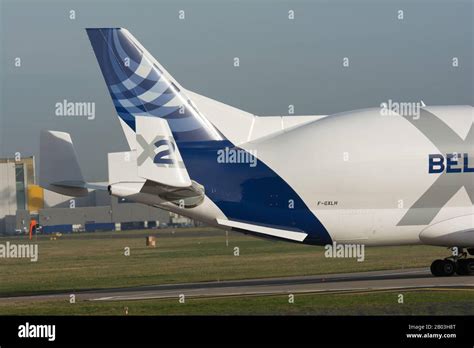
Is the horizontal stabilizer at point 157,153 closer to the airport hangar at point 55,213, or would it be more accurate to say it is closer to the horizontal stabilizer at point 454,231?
the horizontal stabilizer at point 454,231

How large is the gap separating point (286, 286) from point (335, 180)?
15.8 feet

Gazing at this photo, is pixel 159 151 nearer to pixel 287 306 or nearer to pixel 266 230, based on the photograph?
pixel 266 230

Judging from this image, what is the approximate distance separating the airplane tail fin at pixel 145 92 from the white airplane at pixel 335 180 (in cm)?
10

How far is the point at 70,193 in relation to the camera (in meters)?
41.2

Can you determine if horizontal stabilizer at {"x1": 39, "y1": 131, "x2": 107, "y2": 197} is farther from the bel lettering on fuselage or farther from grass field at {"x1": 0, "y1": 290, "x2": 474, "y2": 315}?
the bel lettering on fuselage

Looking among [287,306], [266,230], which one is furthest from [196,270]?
[287,306]

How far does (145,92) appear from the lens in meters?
42.6

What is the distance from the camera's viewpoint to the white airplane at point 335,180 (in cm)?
4094

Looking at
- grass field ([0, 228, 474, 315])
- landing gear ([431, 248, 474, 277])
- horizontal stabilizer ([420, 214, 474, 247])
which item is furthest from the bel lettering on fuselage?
grass field ([0, 228, 474, 315])

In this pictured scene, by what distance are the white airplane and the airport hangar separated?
89233 millimetres
